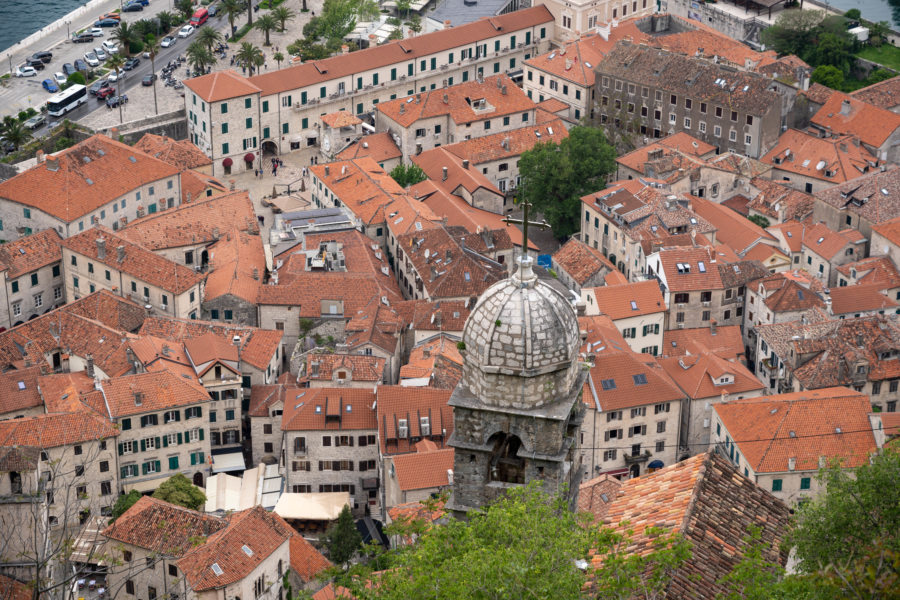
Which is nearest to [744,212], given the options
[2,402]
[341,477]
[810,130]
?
[810,130]

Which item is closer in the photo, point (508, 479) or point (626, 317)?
point (508, 479)

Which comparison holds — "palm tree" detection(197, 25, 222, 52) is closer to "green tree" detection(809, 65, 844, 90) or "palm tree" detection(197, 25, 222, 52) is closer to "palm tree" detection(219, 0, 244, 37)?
"palm tree" detection(219, 0, 244, 37)

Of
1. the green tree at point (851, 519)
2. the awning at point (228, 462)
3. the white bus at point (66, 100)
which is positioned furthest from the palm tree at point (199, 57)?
the green tree at point (851, 519)

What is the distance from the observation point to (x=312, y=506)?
90.5 meters

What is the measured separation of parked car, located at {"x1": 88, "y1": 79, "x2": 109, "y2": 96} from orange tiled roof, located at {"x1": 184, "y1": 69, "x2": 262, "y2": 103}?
53.2 feet

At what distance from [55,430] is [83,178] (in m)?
33.8

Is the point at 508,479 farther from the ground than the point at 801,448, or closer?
farther from the ground

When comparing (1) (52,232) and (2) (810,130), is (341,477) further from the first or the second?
(2) (810,130)

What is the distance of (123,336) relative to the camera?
326 ft

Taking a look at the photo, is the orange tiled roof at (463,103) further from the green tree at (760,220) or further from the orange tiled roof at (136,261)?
the orange tiled roof at (136,261)

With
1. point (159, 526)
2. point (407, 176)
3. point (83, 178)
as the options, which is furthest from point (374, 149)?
point (159, 526)

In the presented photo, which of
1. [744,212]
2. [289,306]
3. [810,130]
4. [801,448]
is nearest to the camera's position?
[801,448]

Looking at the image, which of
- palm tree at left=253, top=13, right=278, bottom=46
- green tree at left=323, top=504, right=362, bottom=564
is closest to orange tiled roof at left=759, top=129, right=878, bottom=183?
palm tree at left=253, top=13, right=278, bottom=46

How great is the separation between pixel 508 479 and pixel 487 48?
4187 inches
